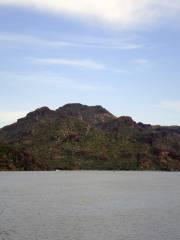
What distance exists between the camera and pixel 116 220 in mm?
127000

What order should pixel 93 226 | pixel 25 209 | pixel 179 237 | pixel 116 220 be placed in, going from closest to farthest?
pixel 179 237
pixel 93 226
pixel 116 220
pixel 25 209

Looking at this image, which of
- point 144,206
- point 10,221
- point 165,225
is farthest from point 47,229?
point 144,206

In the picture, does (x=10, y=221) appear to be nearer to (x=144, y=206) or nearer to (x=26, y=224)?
(x=26, y=224)

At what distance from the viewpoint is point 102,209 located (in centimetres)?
15900

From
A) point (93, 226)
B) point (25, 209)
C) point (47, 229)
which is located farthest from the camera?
point (25, 209)

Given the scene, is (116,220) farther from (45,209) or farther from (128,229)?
(45,209)

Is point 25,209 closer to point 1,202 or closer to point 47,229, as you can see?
point 1,202

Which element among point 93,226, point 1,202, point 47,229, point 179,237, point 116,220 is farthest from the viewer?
point 1,202

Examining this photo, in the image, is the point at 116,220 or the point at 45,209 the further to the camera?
the point at 45,209

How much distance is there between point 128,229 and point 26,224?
2478 cm

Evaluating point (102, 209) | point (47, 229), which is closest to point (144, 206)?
point (102, 209)

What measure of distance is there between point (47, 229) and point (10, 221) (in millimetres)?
16663

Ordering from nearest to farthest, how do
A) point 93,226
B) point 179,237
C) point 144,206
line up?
1. point 179,237
2. point 93,226
3. point 144,206

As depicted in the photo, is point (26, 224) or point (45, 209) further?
point (45, 209)
